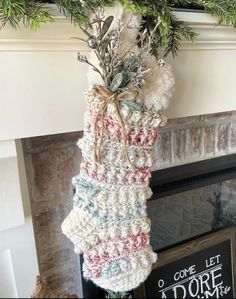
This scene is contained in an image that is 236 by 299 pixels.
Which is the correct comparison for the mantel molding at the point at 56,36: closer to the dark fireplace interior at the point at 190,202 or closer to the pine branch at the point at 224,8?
the pine branch at the point at 224,8

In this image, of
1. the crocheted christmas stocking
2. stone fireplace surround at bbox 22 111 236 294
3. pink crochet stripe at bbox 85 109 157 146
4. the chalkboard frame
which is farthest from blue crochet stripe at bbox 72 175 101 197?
the chalkboard frame

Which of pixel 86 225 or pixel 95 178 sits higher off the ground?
pixel 95 178

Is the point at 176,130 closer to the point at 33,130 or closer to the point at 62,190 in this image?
the point at 62,190

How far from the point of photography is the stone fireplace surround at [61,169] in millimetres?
888

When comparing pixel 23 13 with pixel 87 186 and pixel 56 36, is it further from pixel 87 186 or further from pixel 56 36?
pixel 87 186

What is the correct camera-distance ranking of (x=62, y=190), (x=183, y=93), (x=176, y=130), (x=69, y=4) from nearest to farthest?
(x=69, y=4) < (x=183, y=93) < (x=62, y=190) < (x=176, y=130)

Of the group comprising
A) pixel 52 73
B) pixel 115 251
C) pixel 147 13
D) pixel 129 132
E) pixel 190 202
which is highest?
pixel 147 13

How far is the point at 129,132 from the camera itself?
2.12 feet

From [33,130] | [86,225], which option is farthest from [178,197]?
[33,130]

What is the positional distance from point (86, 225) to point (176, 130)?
0.55 m

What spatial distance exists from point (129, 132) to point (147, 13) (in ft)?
0.82

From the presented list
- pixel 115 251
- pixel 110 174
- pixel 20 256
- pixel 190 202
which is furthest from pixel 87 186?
pixel 190 202

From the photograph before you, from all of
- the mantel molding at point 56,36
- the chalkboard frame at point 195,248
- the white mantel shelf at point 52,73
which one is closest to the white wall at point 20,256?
the white mantel shelf at point 52,73

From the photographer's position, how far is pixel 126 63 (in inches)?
25.0
